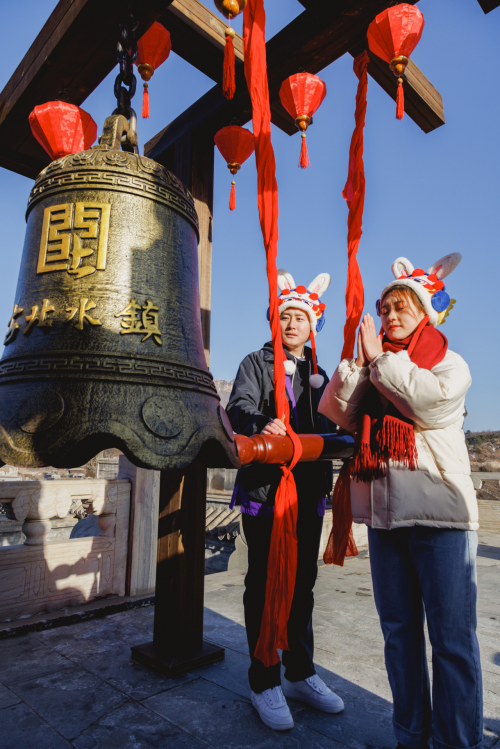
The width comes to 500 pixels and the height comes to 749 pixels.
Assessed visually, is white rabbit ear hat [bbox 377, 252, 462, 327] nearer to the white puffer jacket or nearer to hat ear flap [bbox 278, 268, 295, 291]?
the white puffer jacket

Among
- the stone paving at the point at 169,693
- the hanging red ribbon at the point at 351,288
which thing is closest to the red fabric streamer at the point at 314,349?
the hanging red ribbon at the point at 351,288

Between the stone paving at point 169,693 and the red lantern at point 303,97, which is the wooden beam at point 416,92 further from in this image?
the stone paving at point 169,693

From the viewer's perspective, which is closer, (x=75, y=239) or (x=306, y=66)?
(x=75, y=239)

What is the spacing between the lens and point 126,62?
1.43 metres

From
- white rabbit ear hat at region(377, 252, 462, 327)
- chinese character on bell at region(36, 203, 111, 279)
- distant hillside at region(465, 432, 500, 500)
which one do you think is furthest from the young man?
distant hillside at region(465, 432, 500, 500)

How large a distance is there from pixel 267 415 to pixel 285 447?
0.67 metres

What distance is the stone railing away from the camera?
3.30 m

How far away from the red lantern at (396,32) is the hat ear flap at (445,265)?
111 centimetres

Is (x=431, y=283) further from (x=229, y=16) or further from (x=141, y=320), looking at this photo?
(x=229, y=16)

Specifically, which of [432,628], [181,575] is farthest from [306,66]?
[181,575]

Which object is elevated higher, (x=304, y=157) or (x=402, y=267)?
(x=304, y=157)

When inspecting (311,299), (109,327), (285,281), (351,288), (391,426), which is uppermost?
(285,281)

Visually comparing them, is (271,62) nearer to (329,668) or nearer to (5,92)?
(5,92)

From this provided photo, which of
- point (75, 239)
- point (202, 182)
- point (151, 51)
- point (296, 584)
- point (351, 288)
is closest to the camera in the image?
point (75, 239)
